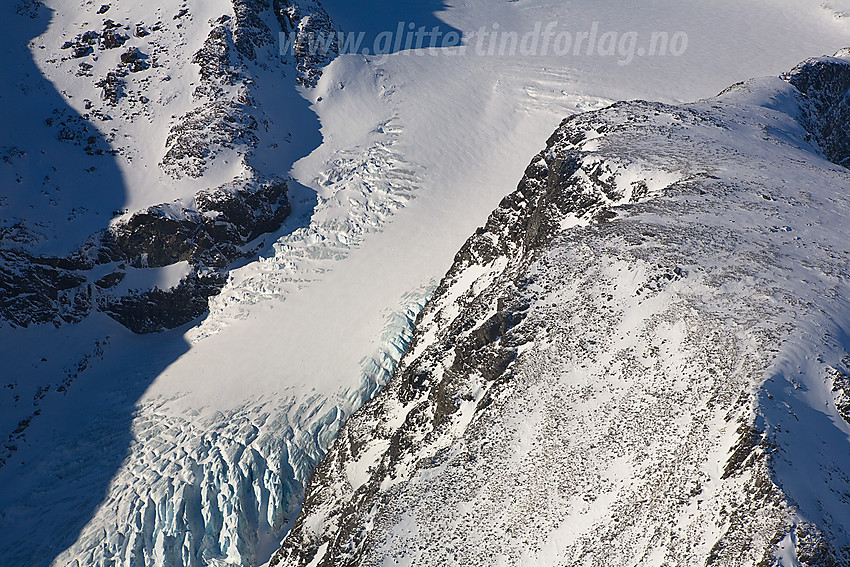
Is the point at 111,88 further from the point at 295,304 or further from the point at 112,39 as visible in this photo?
the point at 295,304

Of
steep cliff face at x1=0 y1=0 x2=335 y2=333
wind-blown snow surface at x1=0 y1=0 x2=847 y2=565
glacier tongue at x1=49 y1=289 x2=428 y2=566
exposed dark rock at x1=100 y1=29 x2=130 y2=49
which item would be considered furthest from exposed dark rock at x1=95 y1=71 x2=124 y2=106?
glacier tongue at x1=49 y1=289 x2=428 y2=566

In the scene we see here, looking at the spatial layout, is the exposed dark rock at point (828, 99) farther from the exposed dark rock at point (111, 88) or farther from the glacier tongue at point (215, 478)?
the exposed dark rock at point (111, 88)

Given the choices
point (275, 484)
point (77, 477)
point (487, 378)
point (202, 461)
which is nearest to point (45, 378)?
point (77, 477)

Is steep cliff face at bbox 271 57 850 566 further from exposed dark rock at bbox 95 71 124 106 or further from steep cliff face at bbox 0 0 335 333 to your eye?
exposed dark rock at bbox 95 71 124 106

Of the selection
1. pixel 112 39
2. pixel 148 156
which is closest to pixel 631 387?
pixel 148 156

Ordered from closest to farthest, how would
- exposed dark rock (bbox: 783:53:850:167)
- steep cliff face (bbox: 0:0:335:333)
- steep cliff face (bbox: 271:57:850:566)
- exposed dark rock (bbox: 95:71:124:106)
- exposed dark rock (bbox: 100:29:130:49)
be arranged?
steep cliff face (bbox: 271:57:850:566)
exposed dark rock (bbox: 783:53:850:167)
steep cliff face (bbox: 0:0:335:333)
exposed dark rock (bbox: 95:71:124:106)
exposed dark rock (bbox: 100:29:130:49)

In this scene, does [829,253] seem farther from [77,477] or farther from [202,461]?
[77,477]
